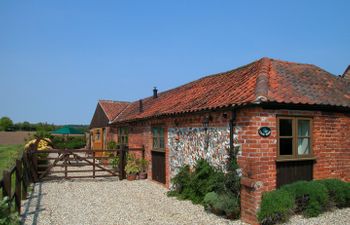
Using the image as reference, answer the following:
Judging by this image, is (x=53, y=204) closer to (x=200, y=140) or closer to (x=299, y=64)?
(x=200, y=140)

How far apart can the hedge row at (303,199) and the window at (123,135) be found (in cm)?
→ 1182

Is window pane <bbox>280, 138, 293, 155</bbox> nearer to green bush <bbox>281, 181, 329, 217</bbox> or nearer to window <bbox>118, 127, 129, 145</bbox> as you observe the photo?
green bush <bbox>281, 181, 329, 217</bbox>

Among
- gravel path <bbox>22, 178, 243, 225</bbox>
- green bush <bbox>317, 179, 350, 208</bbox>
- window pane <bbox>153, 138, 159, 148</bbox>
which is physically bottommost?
gravel path <bbox>22, 178, 243, 225</bbox>

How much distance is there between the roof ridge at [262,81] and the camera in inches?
284

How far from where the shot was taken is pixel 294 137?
26.2 feet

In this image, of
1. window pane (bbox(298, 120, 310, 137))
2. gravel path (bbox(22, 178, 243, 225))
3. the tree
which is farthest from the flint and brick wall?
the tree

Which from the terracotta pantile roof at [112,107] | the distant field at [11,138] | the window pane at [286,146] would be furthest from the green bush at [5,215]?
the distant field at [11,138]

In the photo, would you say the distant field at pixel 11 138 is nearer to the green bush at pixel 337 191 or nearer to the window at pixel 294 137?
the window at pixel 294 137

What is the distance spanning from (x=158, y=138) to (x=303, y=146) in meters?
6.42

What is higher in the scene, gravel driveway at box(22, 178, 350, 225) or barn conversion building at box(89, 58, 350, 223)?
barn conversion building at box(89, 58, 350, 223)

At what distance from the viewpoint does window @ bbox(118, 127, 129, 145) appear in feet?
59.9

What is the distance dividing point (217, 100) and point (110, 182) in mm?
7059

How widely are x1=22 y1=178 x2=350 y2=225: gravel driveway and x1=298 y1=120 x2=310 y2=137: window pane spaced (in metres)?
2.00

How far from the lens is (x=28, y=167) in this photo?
13.4 m
